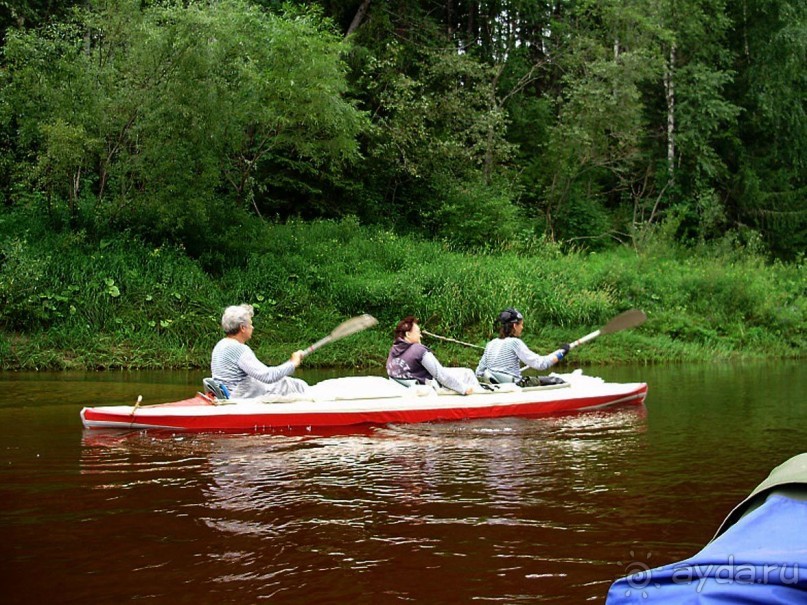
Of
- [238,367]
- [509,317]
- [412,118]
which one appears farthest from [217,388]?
[412,118]

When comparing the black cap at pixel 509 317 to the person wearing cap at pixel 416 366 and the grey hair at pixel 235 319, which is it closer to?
the person wearing cap at pixel 416 366

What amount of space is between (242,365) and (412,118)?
1299 cm

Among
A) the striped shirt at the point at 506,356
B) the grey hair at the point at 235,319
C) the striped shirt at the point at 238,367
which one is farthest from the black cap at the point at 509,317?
the grey hair at the point at 235,319

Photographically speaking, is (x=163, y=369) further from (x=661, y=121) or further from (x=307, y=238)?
(x=661, y=121)

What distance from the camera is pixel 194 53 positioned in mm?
14922

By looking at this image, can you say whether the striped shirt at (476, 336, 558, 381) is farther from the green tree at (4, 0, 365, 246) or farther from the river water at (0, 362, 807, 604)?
the green tree at (4, 0, 365, 246)

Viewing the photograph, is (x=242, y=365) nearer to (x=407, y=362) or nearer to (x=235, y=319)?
(x=235, y=319)

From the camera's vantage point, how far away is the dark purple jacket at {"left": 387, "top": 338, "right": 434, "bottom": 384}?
30.1 ft

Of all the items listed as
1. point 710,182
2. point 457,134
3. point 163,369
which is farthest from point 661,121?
point 163,369

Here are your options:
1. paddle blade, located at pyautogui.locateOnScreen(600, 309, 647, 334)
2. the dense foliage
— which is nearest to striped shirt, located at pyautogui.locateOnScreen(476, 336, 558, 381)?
paddle blade, located at pyautogui.locateOnScreen(600, 309, 647, 334)

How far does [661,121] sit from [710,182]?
7.76 feet

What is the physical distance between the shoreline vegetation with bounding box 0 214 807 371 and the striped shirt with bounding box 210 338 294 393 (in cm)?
596

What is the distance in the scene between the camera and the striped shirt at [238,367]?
26.2 feet

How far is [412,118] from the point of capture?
65.8 feet
